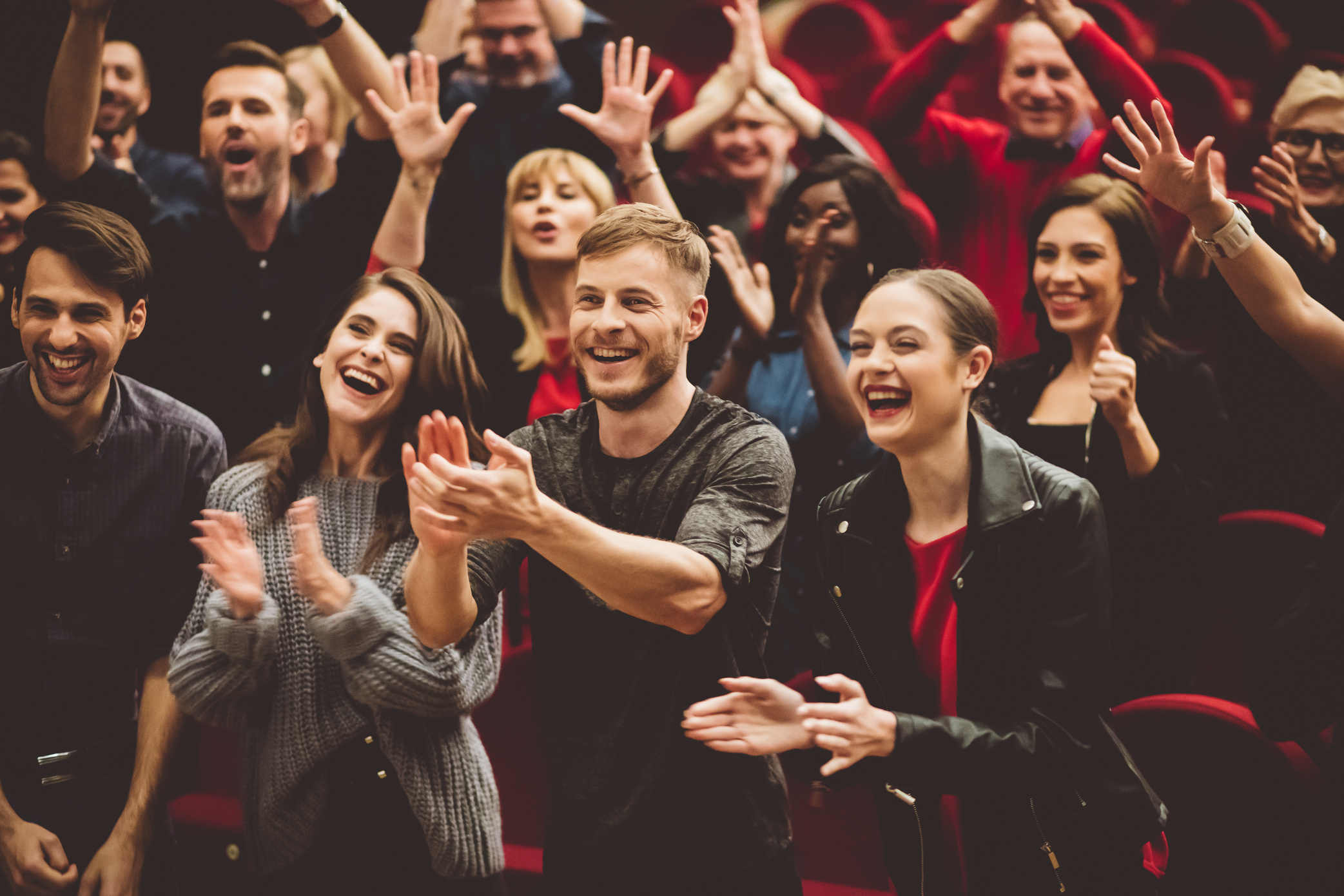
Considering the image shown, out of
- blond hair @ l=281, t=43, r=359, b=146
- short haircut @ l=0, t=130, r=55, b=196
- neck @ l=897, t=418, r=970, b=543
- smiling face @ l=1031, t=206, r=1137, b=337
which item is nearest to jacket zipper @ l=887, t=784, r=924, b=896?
neck @ l=897, t=418, r=970, b=543

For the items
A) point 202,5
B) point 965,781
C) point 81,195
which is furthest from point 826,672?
point 202,5

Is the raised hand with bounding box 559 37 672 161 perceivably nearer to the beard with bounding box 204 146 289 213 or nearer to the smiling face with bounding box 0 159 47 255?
the beard with bounding box 204 146 289 213

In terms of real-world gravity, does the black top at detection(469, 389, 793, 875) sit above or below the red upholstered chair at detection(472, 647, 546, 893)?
above

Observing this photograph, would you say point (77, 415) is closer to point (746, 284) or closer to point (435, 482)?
point (435, 482)

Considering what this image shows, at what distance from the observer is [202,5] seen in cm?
303

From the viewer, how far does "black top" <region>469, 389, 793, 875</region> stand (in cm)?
115

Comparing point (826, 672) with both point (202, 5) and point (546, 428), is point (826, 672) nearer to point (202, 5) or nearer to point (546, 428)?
point (546, 428)

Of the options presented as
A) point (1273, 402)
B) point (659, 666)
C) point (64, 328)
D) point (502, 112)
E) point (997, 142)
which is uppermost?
point (997, 142)

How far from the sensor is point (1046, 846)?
1.11 meters

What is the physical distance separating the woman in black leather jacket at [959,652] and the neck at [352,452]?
66cm

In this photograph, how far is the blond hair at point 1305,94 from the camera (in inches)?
79.9

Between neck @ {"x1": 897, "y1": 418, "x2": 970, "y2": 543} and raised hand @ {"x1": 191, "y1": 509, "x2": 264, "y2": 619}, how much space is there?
2.67 feet

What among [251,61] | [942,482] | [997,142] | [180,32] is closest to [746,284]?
[997,142]

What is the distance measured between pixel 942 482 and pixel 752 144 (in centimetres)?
145
